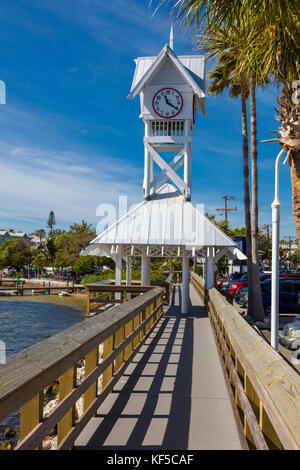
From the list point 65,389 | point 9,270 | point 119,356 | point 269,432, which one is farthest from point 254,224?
point 9,270

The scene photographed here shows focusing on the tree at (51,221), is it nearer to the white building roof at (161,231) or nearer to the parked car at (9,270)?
the parked car at (9,270)

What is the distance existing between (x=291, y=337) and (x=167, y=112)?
998cm

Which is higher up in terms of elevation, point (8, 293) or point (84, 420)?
point (84, 420)

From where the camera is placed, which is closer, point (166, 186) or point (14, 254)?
point (166, 186)

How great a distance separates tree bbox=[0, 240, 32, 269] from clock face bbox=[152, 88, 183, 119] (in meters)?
79.2

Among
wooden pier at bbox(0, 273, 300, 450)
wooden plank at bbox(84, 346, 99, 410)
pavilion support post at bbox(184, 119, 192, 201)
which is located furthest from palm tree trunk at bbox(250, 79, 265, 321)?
wooden plank at bbox(84, 346, 99, 410)

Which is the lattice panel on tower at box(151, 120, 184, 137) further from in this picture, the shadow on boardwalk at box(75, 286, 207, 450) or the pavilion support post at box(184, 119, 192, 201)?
the shadow on boardwalk at box(75, 286, 207, 450)

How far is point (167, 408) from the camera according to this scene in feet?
16.5

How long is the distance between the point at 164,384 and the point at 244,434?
2.40m

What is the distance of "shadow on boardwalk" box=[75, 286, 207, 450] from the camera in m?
4.02

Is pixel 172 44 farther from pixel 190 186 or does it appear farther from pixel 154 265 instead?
pixel 154 265

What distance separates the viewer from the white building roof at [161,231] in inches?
572

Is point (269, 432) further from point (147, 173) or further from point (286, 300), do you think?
point (286, 300)

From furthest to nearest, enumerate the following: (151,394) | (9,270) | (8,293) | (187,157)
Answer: (9,270) < (8,293) < (187,157) < (151,394)
